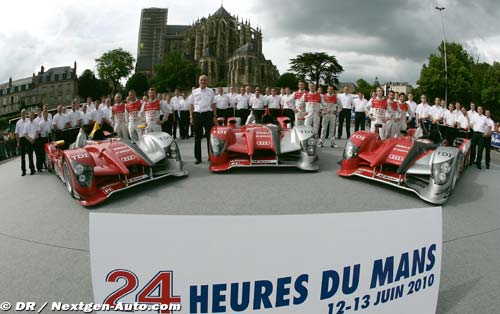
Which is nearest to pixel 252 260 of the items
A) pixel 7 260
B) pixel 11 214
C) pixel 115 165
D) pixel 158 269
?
pixel 158 269

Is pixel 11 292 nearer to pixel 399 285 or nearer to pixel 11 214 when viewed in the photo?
pixel 11 214

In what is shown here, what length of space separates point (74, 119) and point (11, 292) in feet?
25.5

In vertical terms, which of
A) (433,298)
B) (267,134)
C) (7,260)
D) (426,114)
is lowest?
(7,260)

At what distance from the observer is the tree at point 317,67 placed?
2753 inches

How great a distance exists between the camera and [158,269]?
156 centimetres

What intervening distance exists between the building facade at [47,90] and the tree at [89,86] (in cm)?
1327

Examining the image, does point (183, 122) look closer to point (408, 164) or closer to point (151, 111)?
point (151, 111)

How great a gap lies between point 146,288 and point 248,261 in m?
0.50

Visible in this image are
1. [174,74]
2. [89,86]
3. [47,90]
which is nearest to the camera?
[89,86]

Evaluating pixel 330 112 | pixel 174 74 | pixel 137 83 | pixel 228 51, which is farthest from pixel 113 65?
pixel 330 112

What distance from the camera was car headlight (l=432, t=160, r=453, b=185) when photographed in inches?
177

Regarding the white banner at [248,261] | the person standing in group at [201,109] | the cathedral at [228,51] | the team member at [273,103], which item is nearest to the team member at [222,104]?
the team member at [273,103]

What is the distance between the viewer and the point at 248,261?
1.61 metres

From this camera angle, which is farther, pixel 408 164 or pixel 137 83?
pixel 137 83
